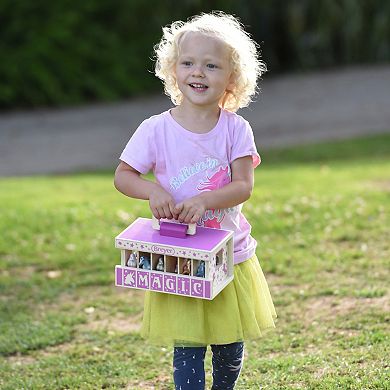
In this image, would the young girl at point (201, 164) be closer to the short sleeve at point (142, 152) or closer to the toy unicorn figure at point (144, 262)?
the short sleeve at point (142, 152)

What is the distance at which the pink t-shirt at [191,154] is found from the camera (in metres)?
3.27

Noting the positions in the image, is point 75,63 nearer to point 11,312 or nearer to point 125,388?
point 11,312

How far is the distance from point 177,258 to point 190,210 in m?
0.18

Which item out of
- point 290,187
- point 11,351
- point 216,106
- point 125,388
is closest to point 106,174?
point 290,187

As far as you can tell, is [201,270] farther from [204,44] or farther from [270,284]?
[270,284]

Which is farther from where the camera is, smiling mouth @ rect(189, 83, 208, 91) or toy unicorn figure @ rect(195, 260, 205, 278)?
smiling mouth @ rect(189, 83, 208, 91)

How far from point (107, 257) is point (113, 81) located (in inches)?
367

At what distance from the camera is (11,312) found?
5266 millimetres

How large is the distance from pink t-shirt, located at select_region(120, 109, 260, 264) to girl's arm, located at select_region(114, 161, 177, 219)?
0.04 metres

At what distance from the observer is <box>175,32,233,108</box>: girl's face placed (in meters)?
3.26

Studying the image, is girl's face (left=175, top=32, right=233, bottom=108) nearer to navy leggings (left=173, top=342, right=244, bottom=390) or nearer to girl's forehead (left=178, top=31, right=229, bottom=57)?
girl's forehead (left=178, top=31, right=229, bottom=57)

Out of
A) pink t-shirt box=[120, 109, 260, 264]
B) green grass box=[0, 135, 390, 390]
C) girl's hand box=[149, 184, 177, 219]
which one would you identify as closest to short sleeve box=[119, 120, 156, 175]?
pink t-shirt box=[120, 109, 260, 264]

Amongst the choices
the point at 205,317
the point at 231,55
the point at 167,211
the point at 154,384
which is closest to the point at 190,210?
the point at 167,211

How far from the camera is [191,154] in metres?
3.27
